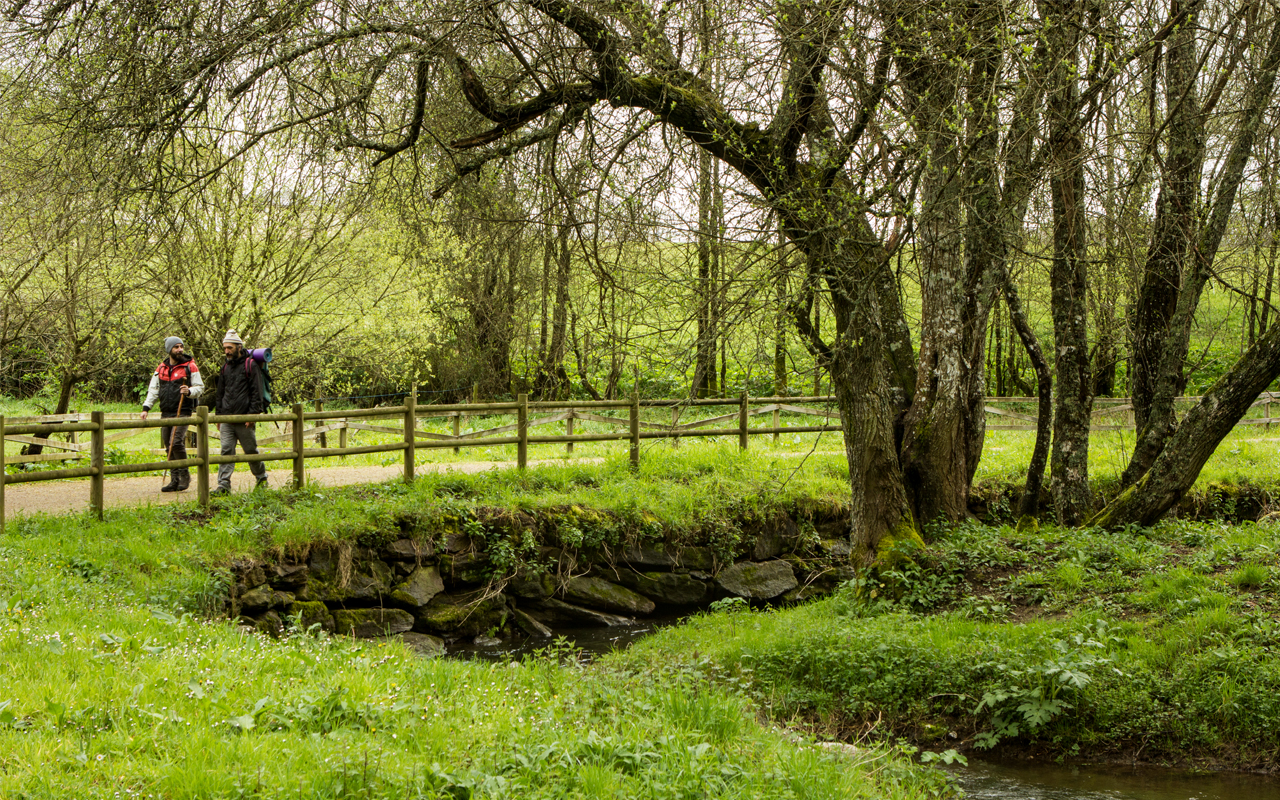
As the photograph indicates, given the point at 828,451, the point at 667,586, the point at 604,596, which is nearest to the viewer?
the point at 604,596

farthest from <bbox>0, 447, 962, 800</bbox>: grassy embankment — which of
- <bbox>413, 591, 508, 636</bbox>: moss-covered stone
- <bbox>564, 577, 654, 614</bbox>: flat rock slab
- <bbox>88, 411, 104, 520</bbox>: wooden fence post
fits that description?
<bbox>564, 577, 654, 614</bbox>: flat rock slab

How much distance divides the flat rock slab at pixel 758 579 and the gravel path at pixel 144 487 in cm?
291

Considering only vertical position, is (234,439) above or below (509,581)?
above

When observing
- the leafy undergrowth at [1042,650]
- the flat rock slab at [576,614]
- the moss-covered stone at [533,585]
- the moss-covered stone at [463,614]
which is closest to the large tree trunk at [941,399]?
the leafy undergrowth at [1042,650]

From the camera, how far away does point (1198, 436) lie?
7.87 m

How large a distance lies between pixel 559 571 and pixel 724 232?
5.09 m

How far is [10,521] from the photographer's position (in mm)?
8484

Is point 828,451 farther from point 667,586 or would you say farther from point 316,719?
point 316,719

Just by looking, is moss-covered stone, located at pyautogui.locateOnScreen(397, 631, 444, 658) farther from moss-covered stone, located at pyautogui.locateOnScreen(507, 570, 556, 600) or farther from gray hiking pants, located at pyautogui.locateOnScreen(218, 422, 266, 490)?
gray hiking pants, located at pyautogui.locateOnScreen(218, 422, 266, 490)

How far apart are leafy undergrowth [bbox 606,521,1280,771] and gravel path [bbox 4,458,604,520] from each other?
543 centimetres

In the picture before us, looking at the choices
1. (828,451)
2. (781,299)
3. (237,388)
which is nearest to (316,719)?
(781,299)

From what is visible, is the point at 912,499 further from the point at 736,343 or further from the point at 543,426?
the point at 543,426

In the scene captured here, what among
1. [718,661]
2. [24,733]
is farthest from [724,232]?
[24,733]

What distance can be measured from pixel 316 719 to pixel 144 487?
347 inches
